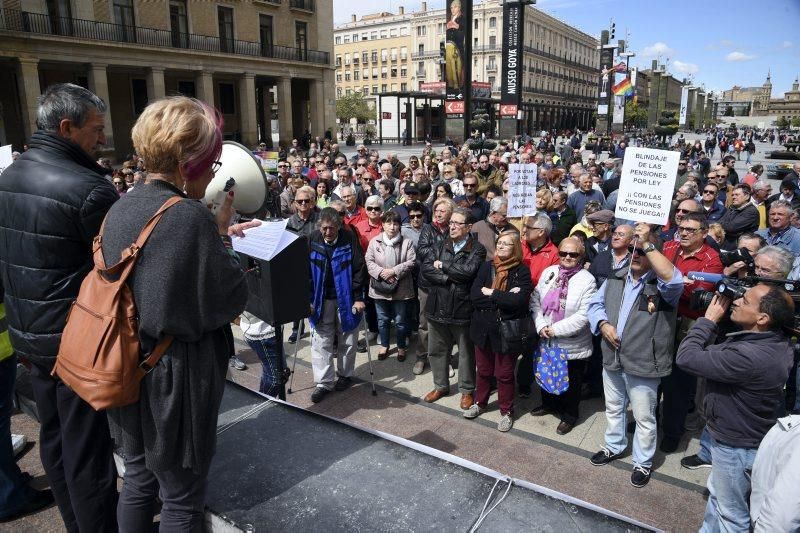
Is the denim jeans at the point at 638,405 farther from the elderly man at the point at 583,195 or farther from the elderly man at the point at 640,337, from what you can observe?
the elderly man at the point at 583,195

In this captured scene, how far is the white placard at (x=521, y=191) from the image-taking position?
595cm

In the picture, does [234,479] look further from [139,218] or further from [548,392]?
[548,392]

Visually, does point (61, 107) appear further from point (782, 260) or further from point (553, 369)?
point (782, 260)

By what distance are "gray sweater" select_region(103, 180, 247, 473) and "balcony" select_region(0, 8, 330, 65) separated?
98.1 ft

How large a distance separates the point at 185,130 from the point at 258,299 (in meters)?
1.85

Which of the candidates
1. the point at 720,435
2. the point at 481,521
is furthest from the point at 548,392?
the point at 481,521

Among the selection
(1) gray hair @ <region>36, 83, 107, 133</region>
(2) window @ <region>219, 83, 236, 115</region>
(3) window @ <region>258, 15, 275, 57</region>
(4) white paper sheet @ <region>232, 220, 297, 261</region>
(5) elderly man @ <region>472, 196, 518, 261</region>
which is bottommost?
(5) elderly man @ <region>472, 196, 518, 261</region>

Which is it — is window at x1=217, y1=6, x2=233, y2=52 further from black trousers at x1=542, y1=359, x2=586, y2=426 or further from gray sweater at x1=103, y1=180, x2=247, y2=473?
gray sweater at x1=103, y1=180, x2=247, y2=473

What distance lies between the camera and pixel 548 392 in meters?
4.65

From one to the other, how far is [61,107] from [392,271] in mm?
3709

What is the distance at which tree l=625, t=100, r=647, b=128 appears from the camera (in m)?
88.2

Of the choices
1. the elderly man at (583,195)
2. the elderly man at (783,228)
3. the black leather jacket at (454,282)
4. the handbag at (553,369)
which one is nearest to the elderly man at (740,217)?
the elderly man at (783,228)

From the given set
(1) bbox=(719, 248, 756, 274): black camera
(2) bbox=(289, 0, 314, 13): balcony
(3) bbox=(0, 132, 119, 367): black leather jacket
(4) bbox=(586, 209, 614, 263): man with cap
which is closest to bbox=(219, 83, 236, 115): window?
(2) bbox=(289, 0, 314, 13): balcony

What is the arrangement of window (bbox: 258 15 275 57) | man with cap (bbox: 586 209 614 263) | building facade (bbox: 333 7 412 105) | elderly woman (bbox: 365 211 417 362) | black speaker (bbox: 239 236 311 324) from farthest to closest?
building facade (bbox: 333 7 412 105), window (bbox: 258 15 275 57), elderly woman (bbox: 365 211 417 362), man with cap (bbox: 586 209 614 263), black speaker (bbox: 239 236 311 324)
